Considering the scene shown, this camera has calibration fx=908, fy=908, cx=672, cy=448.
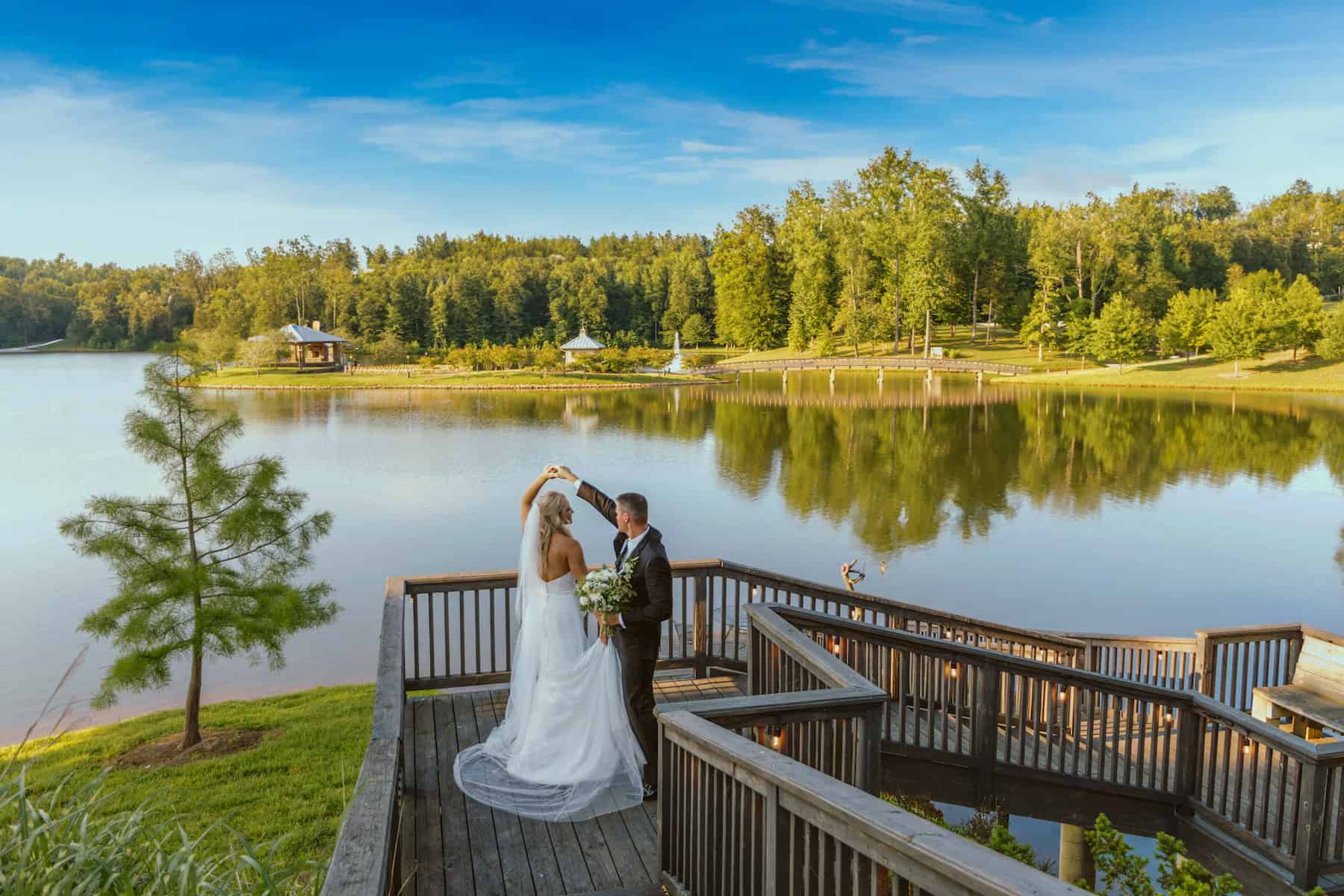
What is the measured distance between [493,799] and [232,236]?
5063 inches

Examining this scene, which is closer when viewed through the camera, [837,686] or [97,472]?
[837,686]

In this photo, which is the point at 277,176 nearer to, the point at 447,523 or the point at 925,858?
the point at 447,523

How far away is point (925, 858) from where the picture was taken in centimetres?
231

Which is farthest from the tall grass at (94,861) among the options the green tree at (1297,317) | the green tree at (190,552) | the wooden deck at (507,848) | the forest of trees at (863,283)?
the green tree at (1297,317)

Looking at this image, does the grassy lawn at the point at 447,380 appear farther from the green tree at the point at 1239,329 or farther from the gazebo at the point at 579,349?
the green tree at the point at 1239,329

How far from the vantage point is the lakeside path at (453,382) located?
64.3 meters

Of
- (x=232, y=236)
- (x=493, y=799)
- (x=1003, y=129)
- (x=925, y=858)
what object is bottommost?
(x=493, y=799)

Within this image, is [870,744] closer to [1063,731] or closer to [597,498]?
[597,498]

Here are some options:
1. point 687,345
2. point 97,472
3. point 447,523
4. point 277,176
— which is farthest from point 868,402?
point 277,176

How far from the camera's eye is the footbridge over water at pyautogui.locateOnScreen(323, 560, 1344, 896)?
305 cm

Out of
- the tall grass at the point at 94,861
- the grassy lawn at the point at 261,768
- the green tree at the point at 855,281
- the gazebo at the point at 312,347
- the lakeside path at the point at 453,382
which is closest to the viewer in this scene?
the tall grass at the point at 94,861

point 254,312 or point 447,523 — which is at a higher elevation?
point 254,312

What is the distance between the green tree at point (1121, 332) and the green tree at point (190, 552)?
59.6 metres

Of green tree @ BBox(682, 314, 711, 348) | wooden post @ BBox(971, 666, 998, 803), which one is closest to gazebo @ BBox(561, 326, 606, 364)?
green tree @ BBox(682, 314, 711, 348)
